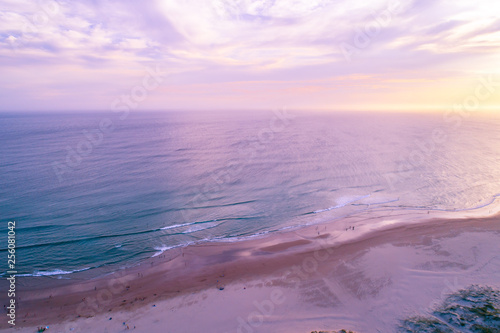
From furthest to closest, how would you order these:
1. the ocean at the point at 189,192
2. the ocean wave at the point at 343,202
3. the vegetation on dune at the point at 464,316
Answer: the ocean wave at the point at 343,202, the ocean at the point at 189,192, the vegetation on dune at the point at 464,316

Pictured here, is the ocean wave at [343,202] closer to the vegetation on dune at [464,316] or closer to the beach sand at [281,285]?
the beach sand at [281,285]

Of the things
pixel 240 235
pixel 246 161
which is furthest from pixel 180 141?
pixel 240 235

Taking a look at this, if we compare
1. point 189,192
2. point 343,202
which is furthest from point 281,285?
point 189,192

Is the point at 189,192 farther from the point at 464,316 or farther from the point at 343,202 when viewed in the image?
the point at 464,316

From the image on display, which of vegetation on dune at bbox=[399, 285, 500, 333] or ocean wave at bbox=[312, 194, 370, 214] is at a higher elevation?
ocean wave at bbox=[312, 194, 370, 214]

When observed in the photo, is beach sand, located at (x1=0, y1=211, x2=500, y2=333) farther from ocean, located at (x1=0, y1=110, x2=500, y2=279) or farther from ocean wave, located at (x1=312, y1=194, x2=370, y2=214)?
ocean wave, located at (x1=312, y1=194, x2=370, y2=214)

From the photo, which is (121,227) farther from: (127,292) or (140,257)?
(127,292)

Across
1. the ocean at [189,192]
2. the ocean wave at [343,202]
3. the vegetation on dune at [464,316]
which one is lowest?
the vegetation on dune at [464,316]

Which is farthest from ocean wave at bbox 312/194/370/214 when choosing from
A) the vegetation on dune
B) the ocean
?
the vegetation on dune

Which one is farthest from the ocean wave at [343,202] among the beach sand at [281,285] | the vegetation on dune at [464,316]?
the vegetation on dune at [464,316]
